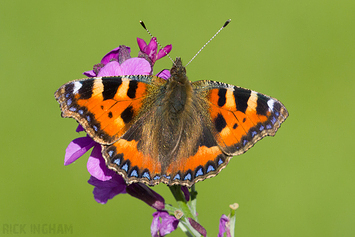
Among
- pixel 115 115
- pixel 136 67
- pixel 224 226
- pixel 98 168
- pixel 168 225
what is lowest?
pixel 224 226

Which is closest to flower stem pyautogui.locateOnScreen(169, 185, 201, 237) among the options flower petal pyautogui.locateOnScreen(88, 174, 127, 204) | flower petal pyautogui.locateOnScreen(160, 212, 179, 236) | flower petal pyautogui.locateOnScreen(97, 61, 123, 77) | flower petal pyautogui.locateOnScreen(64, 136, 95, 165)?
flower petal pyautogui.locateOnScreen(160, 212, 179, 236)

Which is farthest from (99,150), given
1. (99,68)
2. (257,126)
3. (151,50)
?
(257,126)

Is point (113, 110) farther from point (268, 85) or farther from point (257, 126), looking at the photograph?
point (268, 85)

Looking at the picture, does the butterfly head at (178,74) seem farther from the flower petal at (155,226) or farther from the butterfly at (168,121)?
the flower petal at (155,226)

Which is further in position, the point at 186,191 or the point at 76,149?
the point at 186,191

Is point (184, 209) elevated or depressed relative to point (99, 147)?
depressed

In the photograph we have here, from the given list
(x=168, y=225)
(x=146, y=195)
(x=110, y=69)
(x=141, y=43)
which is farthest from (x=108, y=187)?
(x=141, y=43)

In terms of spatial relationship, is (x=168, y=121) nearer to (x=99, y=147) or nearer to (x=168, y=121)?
(x=168, y=121)

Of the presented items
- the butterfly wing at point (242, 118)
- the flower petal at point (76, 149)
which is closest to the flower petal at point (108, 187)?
the flower petal at point (76, 149)
